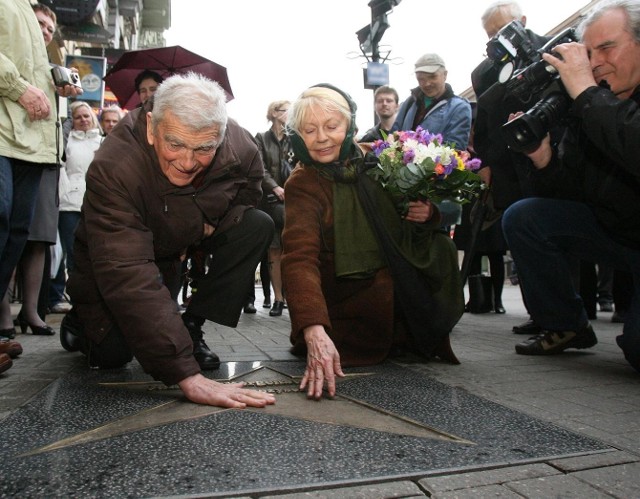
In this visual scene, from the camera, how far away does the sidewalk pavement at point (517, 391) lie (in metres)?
1.29

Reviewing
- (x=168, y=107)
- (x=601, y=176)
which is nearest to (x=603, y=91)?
(x=601, y=176)

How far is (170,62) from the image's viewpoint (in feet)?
16.2

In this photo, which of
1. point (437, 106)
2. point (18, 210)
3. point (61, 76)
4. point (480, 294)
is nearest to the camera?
point (18, 210)

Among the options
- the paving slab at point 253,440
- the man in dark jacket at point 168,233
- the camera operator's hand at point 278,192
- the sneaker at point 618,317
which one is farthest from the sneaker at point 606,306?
the man in dark jacket at point 168,233

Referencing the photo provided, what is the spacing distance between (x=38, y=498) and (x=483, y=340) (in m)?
3.07

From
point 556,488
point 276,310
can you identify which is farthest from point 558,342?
point 276,310

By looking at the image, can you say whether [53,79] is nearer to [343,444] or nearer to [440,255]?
[440,255]

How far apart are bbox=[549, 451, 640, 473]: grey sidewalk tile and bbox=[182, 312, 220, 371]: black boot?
1614 millimetres

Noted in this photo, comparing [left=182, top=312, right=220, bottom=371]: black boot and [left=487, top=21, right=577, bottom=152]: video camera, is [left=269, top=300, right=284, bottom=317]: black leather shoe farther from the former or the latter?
[left=487, top=21, right=577, bottom=152]: video camera

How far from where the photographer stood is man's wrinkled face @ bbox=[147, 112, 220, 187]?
2121 mm

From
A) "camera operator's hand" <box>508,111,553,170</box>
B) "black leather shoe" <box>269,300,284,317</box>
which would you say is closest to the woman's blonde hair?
"camera operator's hand" <box>508,111,553,170</box>

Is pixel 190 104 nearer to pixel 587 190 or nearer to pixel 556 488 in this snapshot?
pixel 556 488

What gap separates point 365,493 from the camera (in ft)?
4.11

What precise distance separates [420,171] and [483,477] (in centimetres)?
158
